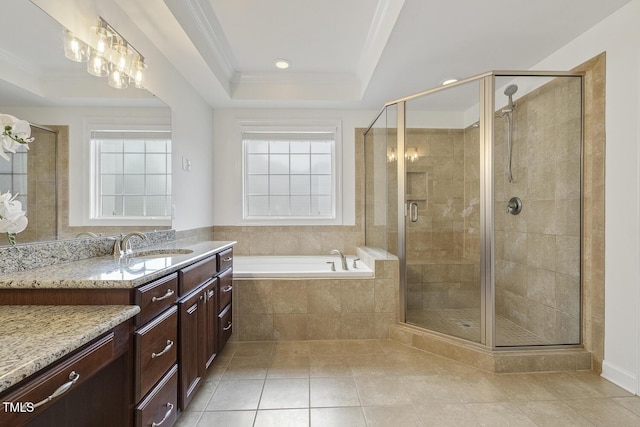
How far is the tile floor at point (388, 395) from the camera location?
64.2 inches

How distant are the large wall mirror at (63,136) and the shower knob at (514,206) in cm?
274

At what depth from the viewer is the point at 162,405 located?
134 cm

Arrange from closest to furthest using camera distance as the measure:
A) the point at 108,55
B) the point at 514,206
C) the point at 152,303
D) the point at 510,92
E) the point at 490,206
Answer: the point at 152,303 → the point at 108,55 → the point at 490,206 → the point at 510,92 → the point at 514,206

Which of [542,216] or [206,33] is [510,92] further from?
[206,33]

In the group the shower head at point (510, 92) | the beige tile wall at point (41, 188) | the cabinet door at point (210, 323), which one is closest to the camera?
the beige tile wall at point (41, 188)

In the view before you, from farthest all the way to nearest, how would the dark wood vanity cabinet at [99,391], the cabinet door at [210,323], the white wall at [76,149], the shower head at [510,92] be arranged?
the shower head at [510,92] → the cabinet door at [210,323] → the white wall at [76,149] → the dark wood vanity cabinet at [99,391]

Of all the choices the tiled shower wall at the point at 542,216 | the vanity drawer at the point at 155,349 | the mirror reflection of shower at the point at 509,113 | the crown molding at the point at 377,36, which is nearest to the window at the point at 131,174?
the vanity drawer at the point at 155,349

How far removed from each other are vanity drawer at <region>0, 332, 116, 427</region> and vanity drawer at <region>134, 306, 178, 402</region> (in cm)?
18

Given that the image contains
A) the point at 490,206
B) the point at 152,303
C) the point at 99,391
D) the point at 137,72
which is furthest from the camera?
the point at 490,206

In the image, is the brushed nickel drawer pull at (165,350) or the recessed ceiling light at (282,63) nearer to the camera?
the brushed nickel drawer pull at (165,350)

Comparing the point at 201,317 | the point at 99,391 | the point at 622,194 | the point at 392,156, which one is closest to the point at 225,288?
the point at 201,317

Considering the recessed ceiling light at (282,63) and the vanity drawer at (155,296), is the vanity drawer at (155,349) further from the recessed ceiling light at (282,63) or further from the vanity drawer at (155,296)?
the recessed ceiling light at (282,63)

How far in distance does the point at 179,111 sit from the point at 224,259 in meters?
1.40

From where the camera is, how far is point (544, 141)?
8.08 ft
